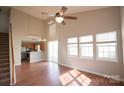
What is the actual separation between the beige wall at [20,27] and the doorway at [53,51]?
1.59 meters

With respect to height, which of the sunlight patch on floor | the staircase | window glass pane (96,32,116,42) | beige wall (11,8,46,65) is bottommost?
the sunlight patch on floor

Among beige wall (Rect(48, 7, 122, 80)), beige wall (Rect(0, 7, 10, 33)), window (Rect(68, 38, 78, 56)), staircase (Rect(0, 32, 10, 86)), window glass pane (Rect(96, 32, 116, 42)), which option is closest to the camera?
staircase (Rect(0, 32, 10, 86))

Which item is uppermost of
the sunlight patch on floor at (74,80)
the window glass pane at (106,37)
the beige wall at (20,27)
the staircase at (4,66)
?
the beige wall at (20,27)

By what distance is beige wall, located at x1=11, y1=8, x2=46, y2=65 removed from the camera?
7164 millimetres

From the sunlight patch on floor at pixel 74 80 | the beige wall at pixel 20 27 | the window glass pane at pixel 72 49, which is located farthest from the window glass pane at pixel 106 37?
the beige wall at pixel 20 27

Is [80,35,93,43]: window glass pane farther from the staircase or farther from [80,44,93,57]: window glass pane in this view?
the staircase

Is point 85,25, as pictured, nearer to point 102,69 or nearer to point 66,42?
point 66,42

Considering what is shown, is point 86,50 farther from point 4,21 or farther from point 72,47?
point 4,21

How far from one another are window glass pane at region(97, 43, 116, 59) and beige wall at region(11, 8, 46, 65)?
5.45m

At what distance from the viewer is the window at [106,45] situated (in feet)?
15.5

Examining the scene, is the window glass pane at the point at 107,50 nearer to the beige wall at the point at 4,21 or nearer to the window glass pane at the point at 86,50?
the window glass pane at the point at 86,50

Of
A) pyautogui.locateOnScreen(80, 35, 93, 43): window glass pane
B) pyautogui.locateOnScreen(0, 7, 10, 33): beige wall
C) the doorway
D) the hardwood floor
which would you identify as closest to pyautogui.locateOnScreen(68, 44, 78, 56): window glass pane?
pyautogui.locateOnScreen(80, 35, 93, 43): window glass pane

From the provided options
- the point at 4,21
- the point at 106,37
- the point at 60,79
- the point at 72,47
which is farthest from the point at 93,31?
the point at 4,21
